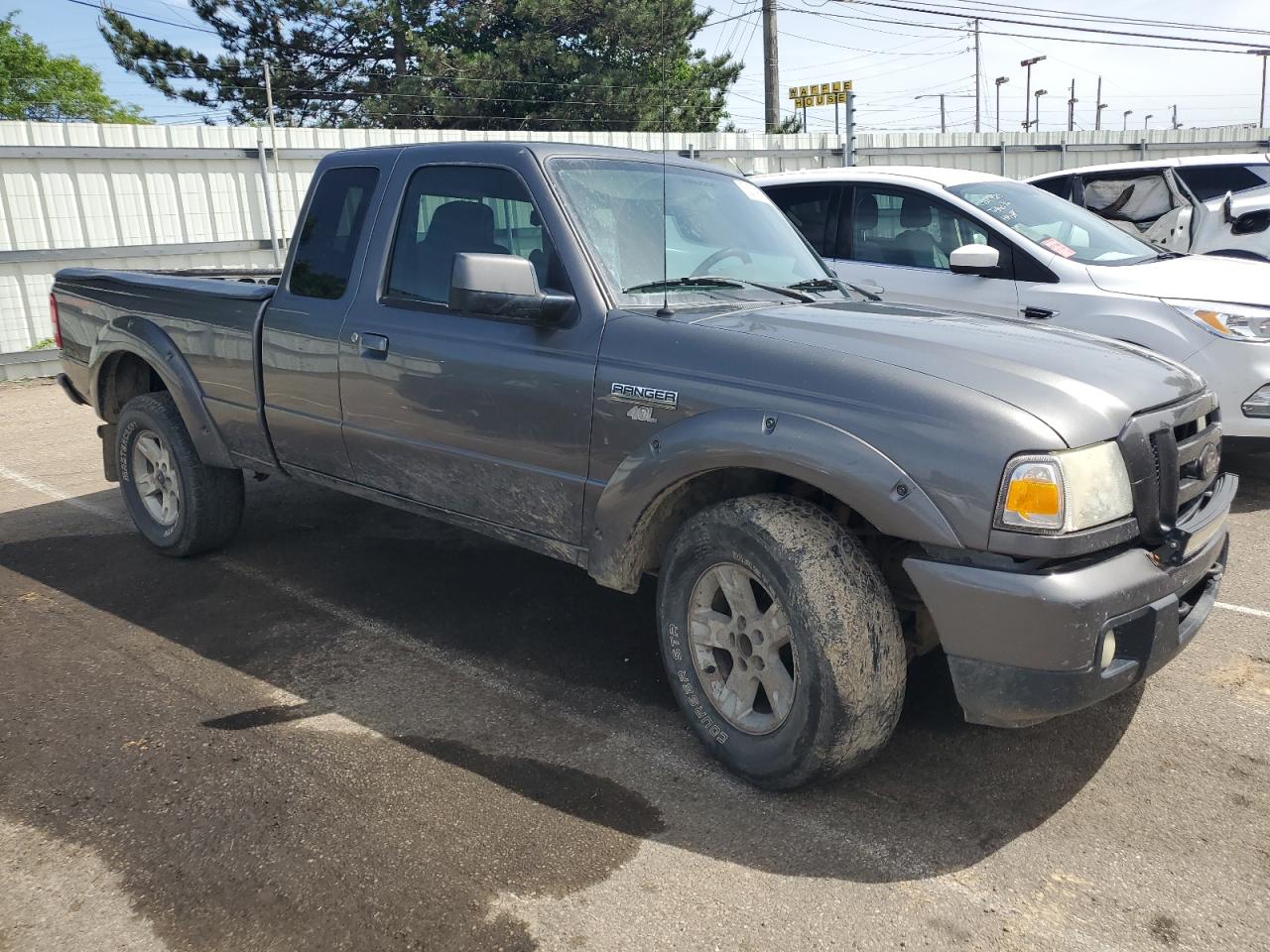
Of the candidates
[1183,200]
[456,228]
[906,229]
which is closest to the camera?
[456,228]

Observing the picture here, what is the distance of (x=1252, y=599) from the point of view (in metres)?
4.60

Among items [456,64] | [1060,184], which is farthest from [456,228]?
[456,64]

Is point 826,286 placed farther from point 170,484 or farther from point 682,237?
point 170,484

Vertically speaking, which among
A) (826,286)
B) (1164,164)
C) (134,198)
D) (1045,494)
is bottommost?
(1045,494)

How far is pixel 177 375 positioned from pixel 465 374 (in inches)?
81.2

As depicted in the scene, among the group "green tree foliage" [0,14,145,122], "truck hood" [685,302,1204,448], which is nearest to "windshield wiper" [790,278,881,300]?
"truck hood" [685,302,1204,448]

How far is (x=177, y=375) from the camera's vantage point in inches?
200

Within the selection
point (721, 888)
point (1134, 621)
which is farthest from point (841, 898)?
point (1134, 621)

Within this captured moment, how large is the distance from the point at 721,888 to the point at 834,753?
506 mm

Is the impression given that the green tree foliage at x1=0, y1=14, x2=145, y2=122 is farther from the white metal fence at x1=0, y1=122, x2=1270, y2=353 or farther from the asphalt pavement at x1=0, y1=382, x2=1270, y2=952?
the asphalt pavement at x1=0, y1=382, x2=1270, y2=952

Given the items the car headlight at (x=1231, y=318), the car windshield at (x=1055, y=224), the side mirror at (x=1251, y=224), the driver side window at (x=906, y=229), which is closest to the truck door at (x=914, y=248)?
the driver side window at (x=906, y=229)

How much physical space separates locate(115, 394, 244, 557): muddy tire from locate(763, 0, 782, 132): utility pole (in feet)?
63.9

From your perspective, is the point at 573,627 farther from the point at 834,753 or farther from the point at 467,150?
the point at 467,150

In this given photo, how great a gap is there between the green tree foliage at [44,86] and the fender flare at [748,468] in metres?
61.8
